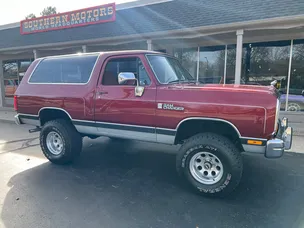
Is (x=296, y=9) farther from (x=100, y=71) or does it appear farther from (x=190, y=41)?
(x=100, y=71)

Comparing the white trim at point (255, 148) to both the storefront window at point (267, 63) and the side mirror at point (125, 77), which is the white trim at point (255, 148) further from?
the storefront window at point (267, 63)

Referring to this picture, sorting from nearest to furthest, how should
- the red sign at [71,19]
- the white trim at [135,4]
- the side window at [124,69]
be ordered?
the side window at [124,69] → the white trim at [135,4] → the red sign at [71,19]

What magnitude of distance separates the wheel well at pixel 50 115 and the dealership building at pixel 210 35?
5.66m

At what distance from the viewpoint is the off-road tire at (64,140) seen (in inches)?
185

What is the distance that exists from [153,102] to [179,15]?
6.48m

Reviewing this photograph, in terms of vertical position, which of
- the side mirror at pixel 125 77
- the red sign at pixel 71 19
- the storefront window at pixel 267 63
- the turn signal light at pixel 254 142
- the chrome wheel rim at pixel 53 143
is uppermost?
the red sign at pixel 71 19

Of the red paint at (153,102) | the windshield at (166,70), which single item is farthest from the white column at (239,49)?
the red paint at (153,102)

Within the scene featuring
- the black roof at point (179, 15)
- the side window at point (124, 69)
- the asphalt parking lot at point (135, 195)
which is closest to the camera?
the asphalt parking lot at point (135, 195)

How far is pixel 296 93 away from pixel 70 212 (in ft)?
31.4

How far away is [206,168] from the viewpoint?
141 inches

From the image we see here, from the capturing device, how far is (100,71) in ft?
14.3

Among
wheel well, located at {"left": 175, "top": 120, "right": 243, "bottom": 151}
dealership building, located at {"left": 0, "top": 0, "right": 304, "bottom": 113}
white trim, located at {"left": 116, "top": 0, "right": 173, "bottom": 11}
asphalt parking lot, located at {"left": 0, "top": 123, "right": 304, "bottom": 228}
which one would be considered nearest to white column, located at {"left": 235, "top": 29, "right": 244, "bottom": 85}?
dealership building, located at {"left": 0, "top": 0, "right": 304, "bottom": 113}

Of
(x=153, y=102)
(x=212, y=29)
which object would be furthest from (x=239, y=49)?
(x=153, y=102)

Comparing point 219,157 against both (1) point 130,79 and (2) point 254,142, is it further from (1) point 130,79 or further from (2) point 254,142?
(1) point 130,79
